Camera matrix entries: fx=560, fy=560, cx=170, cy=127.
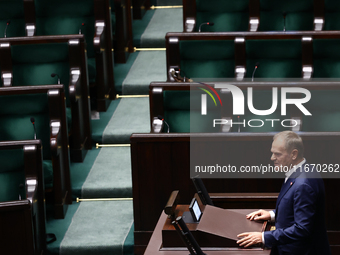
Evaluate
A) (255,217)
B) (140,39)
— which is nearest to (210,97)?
(255,217)

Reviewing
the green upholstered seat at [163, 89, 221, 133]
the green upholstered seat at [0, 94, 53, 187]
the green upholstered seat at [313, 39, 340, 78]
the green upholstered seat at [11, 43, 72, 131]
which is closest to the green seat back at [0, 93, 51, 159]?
the green upholstered seat at [0, 94, 53, 187]

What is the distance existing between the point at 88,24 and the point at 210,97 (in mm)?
415

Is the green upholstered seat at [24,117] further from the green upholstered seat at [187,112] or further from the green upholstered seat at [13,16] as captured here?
the green upholstered seat at [13,16]

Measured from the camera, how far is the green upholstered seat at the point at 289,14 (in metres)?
1.24

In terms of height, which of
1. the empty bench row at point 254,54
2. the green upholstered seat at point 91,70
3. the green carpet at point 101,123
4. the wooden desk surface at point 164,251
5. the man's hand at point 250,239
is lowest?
the green carpet at point 101,123

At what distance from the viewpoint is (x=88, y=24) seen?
1.26 m

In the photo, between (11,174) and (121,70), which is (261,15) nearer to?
(121,70)

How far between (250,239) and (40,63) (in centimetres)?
67

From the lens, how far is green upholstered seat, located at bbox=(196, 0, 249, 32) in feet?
4.12

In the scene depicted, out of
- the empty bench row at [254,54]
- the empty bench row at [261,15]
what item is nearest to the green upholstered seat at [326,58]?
the empty bench row at [254,54]

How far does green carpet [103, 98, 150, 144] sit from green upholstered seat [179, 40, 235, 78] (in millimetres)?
143

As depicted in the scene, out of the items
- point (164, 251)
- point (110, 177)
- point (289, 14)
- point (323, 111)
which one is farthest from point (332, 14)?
point (164, 251)

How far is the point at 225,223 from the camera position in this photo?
24.1 inches

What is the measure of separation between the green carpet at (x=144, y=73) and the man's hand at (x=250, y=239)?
2.37 ft
